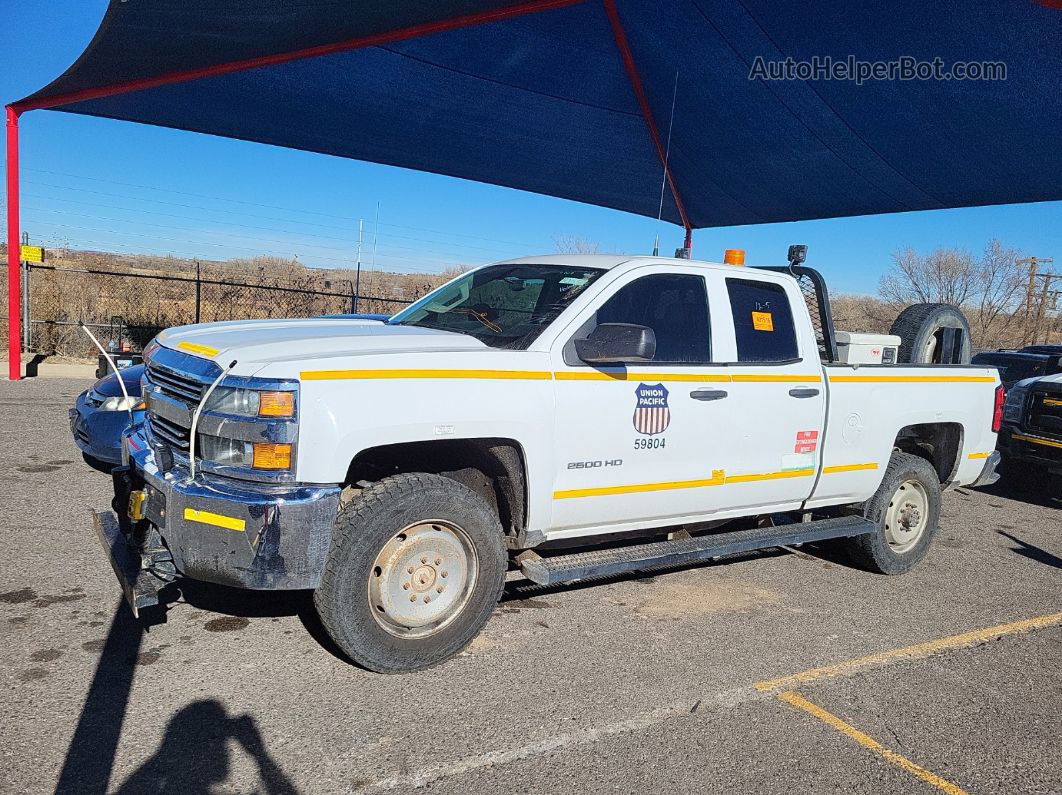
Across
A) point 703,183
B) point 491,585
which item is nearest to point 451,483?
point 491,585

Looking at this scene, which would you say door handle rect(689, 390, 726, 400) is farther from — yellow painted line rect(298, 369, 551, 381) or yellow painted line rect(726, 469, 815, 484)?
yellow painted line rect(298, 369, 551, 381)

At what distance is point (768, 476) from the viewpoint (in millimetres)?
5164

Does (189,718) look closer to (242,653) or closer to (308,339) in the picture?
(242,653)

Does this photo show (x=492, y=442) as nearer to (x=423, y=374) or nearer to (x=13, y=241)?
(x=423, y=374)

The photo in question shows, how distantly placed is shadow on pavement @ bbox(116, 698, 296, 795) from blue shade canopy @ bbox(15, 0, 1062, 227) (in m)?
7.24

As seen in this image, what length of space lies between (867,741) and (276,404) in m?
2.84

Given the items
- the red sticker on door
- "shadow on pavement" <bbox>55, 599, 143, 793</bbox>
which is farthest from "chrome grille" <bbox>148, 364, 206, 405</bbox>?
the red sticker on door

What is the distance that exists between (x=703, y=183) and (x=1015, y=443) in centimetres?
704

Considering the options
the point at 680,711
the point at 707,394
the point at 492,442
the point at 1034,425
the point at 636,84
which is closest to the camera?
the point at 680,711

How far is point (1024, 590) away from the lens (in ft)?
19.9

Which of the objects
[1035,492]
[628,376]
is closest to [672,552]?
[628,376]

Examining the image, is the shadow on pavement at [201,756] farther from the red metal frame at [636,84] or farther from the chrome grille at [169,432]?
the red metal frame at [636,84]

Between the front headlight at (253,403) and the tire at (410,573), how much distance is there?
55 centimetres

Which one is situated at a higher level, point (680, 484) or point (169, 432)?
point (169, 432)
